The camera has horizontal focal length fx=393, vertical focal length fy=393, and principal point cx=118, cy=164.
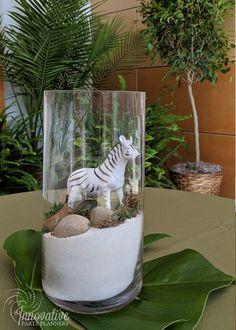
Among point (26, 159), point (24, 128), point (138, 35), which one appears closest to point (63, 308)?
point (26, 159)

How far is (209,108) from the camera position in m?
2.49

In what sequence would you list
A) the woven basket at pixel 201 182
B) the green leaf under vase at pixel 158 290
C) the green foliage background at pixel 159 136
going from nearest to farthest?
1. the green leaf under vase at pixel 158 290
2. the woven basket at pixel 201 182
3. the green foliage background at pixel 159 136

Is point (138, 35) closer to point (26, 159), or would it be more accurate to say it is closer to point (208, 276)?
point (26, 159)

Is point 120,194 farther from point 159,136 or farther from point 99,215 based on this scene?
point 159,136

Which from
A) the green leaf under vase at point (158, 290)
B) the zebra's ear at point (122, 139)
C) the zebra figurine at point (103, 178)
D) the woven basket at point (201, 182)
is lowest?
the woven basket at point (201, 182)

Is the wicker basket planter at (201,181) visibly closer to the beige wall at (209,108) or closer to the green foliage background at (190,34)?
the beige wall at (209,108)

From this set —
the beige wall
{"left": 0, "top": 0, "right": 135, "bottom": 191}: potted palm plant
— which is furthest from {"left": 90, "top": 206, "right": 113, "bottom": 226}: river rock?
the beige wall

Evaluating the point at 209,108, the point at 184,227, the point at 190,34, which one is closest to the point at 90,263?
the point at 184,227

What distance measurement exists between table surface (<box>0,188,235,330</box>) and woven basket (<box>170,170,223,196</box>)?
120 cm

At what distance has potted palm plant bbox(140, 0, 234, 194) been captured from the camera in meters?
2.02

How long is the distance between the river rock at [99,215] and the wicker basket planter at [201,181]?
182cm

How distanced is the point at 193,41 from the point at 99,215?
73.1 inches

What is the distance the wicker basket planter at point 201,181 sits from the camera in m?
2.21

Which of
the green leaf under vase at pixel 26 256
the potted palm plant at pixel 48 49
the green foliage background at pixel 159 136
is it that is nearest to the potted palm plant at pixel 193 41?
the green foliage background at pixel 159 136
